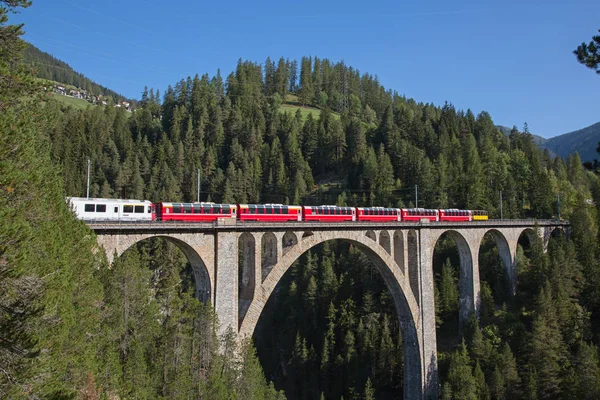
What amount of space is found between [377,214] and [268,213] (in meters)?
11.5

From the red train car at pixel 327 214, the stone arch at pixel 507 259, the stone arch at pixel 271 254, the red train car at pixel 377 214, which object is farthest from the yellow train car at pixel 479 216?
the stone arch at pixel 271 254

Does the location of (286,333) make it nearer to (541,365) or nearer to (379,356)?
(379,356)

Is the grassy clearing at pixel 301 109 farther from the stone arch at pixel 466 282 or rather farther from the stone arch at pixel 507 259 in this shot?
the stone arch at pixel 466 282

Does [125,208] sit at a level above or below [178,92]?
below

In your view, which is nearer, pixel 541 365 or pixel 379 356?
pixel 541 365

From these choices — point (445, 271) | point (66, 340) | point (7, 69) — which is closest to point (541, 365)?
point (445, 271)

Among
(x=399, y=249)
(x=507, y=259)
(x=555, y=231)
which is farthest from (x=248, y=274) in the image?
(x=555, y=231)

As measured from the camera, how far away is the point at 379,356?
48219mm

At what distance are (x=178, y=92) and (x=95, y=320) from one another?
324 feet

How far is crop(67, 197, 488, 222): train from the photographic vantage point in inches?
855

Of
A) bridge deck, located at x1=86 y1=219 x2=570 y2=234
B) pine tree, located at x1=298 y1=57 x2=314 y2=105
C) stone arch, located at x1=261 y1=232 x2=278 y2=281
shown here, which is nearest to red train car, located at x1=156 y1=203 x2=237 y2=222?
bridge deck, located at x1=86 y1=219 x2=570 y2=234

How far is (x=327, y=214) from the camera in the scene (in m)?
32.6

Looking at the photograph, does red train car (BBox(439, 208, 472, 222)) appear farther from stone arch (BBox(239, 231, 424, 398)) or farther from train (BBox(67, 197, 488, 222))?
stone arch (BBox(239, 231, 424, 398))

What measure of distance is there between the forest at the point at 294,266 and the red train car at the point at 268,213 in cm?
568
